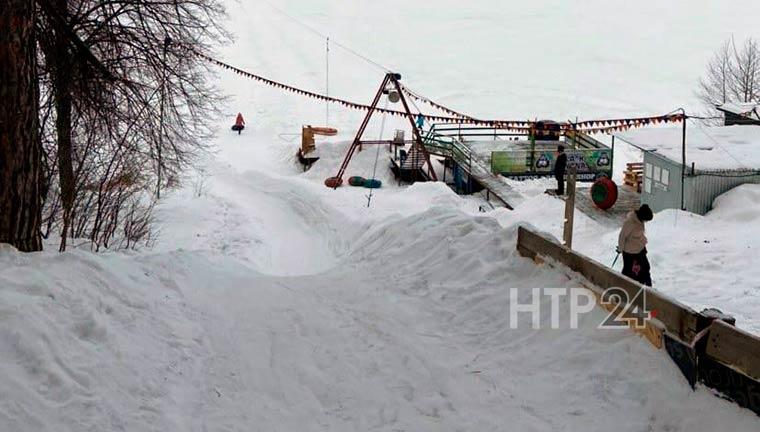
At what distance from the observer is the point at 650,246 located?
722 inches

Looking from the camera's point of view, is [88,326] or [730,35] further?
[730,35]

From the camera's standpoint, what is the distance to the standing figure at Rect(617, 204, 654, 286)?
37.9ft

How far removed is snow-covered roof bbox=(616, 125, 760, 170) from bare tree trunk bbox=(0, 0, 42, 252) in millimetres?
18834

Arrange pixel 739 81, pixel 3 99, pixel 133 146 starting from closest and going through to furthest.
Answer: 1. pixel 3 99
2. pixel 133 146
3. pixel 739 81

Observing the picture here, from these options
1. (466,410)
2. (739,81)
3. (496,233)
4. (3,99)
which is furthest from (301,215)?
(739,81)

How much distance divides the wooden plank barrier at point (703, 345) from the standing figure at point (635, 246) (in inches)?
165

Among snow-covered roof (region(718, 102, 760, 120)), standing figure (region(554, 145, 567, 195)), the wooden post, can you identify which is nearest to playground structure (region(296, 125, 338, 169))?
standing figure (region(554, 145, 567, 195))

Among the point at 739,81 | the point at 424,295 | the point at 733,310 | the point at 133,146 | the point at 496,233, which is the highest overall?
the point at 739,81

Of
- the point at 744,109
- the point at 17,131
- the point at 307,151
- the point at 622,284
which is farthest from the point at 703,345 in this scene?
the point at 307,151

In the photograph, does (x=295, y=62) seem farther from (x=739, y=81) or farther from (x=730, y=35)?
(x=730, y=35)

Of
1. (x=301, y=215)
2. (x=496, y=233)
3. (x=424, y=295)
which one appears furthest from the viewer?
(x=301, y=215)

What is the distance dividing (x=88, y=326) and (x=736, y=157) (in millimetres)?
21514

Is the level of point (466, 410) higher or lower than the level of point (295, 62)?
lower

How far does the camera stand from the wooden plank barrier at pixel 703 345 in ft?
18.4
